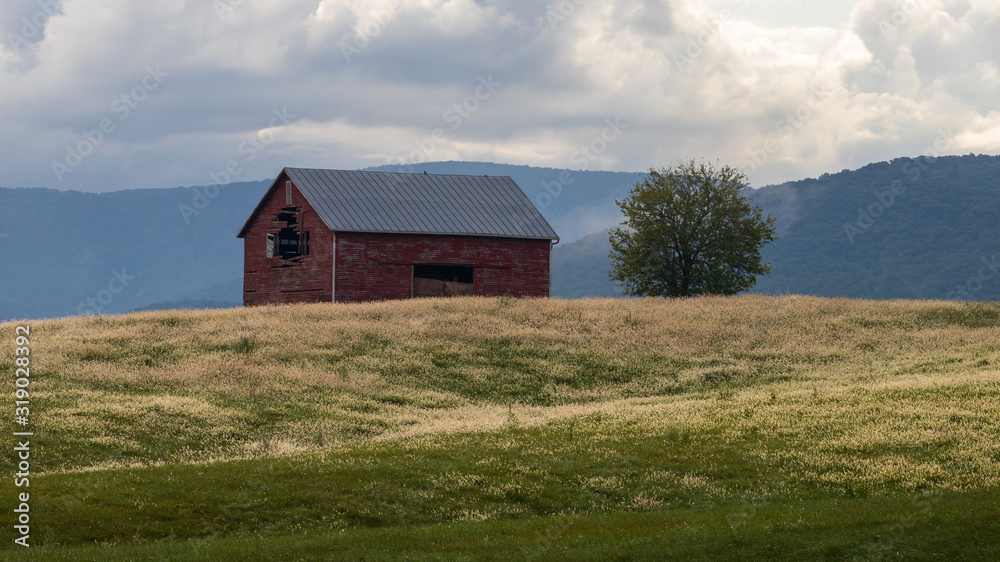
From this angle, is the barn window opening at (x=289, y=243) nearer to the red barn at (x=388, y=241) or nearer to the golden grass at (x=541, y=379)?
the red barn at (x=388, y=241)

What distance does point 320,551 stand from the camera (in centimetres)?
1475

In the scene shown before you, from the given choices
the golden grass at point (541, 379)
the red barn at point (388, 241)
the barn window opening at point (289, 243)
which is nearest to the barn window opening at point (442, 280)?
the red barn at point (388, 241)

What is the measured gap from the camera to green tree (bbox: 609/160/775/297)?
64000 mm

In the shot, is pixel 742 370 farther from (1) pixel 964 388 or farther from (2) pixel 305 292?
(2) pixel 305 292

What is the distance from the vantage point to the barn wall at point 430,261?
5669 centimetres

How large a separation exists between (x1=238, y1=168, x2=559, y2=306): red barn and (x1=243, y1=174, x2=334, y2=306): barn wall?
0.07 metres

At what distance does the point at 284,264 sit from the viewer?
61.6 metres

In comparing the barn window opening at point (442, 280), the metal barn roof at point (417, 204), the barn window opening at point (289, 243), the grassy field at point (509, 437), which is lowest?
the grassy field at point (509, 437)

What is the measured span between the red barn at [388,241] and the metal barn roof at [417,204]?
0.23 feet

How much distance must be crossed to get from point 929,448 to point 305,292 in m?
43.9

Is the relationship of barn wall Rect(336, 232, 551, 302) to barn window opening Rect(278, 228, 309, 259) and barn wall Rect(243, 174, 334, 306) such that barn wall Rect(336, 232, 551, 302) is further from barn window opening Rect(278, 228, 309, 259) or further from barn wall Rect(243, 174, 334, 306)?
barn window opening Rect(278, 228, 309, 259)

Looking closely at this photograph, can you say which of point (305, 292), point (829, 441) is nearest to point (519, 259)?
point (305, 292)

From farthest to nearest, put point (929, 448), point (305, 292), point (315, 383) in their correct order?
point (305, 292) → point (315, 383) → point (929, 448)

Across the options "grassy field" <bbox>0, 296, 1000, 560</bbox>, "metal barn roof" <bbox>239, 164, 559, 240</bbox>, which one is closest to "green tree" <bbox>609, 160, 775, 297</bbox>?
"metal barn roof" <bbox>239, 164, 559, 240</bbox>
